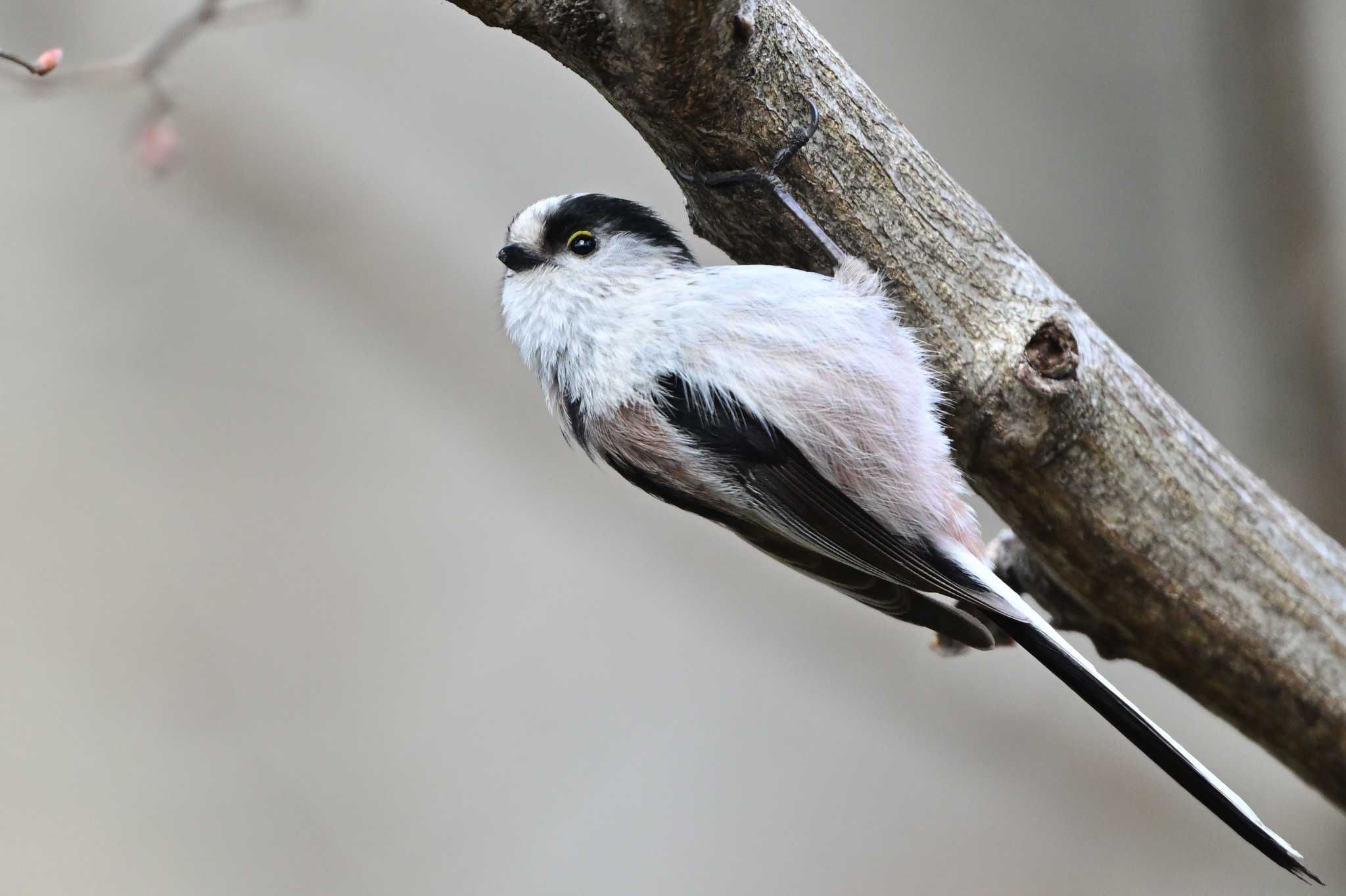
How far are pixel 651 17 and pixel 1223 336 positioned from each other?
2.88 metres

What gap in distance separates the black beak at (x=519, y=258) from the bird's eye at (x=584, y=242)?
2.3 inches

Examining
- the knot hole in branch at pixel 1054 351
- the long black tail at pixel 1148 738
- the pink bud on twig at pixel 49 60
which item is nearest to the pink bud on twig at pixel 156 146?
the pink bud on twig at pixel 49 60

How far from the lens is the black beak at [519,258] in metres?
1.59

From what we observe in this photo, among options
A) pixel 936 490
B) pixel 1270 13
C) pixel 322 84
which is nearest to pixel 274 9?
pixel 936 490

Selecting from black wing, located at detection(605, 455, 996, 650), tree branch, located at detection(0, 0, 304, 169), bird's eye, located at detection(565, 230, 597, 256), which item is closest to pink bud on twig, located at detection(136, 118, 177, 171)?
tree branch, located at detection(0, 0, 304, 169)

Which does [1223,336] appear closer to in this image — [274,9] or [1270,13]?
[1270,13]

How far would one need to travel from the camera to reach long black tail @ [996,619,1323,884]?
4.31ft

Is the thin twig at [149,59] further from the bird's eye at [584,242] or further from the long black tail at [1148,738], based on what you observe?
the long black tail at [1148,738]

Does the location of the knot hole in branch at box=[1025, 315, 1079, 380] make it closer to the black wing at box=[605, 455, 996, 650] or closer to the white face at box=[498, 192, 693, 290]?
the black wing at box=[605, 455, 996, 650]

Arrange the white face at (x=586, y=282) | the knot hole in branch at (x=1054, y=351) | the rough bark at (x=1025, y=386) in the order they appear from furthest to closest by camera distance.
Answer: the white face at (x=586, y=282), the knot hole in branch at (x=1054, y=351), the rough bark at (x=1025, y=386)

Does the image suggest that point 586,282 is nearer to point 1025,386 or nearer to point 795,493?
point 795,493

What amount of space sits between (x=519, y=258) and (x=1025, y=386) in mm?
773

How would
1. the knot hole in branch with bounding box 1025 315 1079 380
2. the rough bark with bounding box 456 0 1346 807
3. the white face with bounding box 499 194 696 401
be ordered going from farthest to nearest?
the white face with bounding box 499 194 696 401 → the knot hole in branch with bounding box 1025 315 1079 380 → the rough bark with bounding box 456 0 1346 807

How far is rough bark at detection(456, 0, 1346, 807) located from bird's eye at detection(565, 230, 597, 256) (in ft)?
0.59
